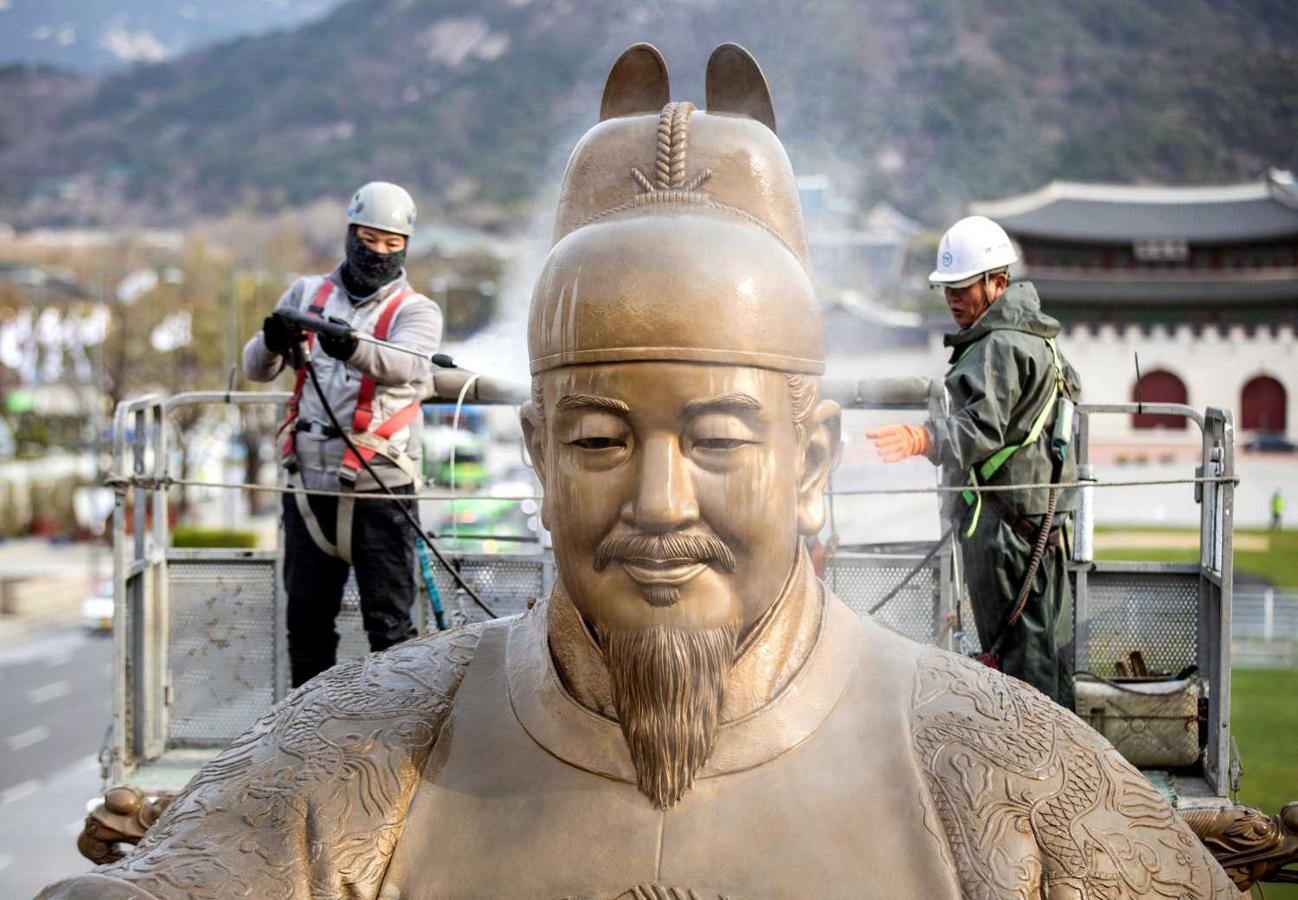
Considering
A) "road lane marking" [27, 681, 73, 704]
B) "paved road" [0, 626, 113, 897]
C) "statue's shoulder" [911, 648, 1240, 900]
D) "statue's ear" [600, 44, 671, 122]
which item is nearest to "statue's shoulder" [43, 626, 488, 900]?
"statue's shoulder" [911, 648, 1240, 900]

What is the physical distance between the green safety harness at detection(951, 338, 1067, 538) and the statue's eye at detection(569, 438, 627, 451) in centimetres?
243

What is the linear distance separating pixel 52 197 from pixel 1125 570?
100 meters

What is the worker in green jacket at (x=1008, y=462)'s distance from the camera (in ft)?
15.8

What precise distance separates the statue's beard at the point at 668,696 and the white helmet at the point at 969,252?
258 centimetres

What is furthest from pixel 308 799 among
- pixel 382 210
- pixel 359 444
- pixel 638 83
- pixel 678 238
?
pixel 382 210

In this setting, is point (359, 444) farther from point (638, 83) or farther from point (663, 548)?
point (663, 548)

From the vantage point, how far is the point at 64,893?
271 cm

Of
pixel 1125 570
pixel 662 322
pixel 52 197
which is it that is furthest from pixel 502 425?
pixel 52 197

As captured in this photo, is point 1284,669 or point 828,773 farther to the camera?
point 1284,669

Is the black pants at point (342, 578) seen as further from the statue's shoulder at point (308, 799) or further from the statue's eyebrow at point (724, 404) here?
the statue's eyebrow at point (724, 404)

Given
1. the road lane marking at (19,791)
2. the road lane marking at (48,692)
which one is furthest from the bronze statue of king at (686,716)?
the road lane marking at (48,692)

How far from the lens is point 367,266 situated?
17.8ft

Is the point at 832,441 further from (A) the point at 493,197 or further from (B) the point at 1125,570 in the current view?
(A) the point at 493,197

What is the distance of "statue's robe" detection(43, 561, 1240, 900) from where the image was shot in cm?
269
